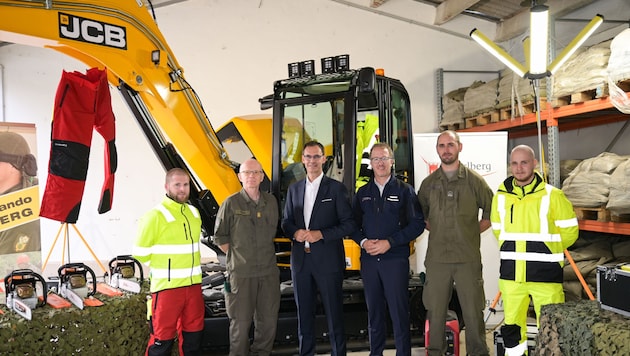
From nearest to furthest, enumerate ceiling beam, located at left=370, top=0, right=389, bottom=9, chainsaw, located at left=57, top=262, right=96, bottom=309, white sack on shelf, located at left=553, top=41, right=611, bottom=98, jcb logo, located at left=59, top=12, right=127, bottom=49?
jcb logo, located at left=59, top=12, right=127, bottom=49 < chainsaw, located at left=57, top=262, right=96, bottom=309 < white sack on shelf, located at left=553, top=41, right=611, bottom=98 < ceiling beam, located at left=370, top=0, right=389, bottom=9

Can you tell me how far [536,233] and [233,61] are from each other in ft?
23.0

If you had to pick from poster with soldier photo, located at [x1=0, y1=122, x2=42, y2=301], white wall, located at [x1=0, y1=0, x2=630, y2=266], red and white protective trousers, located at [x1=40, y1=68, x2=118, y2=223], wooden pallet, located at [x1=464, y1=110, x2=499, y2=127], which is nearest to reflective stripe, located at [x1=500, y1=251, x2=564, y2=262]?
red and white protective trousers, located at [x1=40, y1=68, x2=118, y2=223]

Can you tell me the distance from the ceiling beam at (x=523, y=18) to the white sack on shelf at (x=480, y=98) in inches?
53.1

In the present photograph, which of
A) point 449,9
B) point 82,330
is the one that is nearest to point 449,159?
point 82,330

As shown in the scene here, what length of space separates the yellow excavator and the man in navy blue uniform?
385 mm

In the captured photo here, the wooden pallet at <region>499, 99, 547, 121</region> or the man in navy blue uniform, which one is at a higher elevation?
the wooden pallet at <region>499, 99, 547, 121</region>

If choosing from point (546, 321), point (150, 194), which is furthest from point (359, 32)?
point (546, 321)

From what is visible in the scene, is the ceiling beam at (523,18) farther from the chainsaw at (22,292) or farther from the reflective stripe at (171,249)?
the chainsaw at (22,292)

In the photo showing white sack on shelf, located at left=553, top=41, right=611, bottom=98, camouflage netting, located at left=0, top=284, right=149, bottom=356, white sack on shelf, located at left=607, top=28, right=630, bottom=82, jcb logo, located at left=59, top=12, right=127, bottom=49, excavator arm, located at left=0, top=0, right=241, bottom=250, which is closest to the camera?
excavator arm, located at left=0, top=0, right=241, bottom=250

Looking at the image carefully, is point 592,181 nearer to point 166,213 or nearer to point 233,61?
point 166,213

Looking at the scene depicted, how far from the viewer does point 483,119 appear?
27.5 feet

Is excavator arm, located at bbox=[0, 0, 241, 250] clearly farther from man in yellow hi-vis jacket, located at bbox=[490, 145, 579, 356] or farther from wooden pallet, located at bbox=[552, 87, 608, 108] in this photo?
wooden pallet, located at bbox=[552, 87, 608, 108]

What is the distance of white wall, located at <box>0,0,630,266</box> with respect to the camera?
905 centimetres

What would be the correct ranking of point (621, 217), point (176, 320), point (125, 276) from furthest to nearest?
1. point (621, 217)
2. point (125, 276)
3. point (176, 320)
